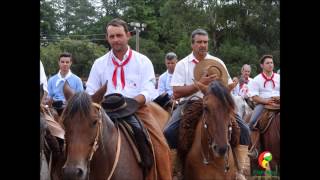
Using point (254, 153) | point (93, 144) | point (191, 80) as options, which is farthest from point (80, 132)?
point (254, 153)

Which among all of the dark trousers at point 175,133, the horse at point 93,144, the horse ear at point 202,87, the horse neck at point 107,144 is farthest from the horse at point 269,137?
the horse neck at point 107,144

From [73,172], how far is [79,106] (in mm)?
695

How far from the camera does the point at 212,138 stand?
689 centimetres

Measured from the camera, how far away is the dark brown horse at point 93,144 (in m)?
5.27

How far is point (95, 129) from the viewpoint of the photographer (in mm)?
5539

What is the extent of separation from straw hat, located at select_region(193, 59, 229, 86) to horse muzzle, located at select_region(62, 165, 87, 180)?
10.1 feet

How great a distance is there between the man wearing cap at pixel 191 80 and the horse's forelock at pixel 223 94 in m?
0.49

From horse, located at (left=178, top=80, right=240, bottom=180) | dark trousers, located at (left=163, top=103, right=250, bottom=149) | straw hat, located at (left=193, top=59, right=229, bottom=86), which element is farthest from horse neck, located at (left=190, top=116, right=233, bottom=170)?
straw hat, located at (left=193, top=59, right=229, bottom=86)

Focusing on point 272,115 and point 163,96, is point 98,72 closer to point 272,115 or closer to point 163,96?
point 163,96

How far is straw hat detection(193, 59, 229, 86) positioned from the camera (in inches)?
305

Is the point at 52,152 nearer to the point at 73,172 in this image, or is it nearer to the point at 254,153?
the point at 73,172

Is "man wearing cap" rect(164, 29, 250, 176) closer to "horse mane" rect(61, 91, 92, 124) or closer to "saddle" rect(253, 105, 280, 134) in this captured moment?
"horse mane" rect(61, 91, 92, 124)

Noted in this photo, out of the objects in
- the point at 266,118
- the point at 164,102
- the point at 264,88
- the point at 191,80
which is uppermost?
the point at 191,80
